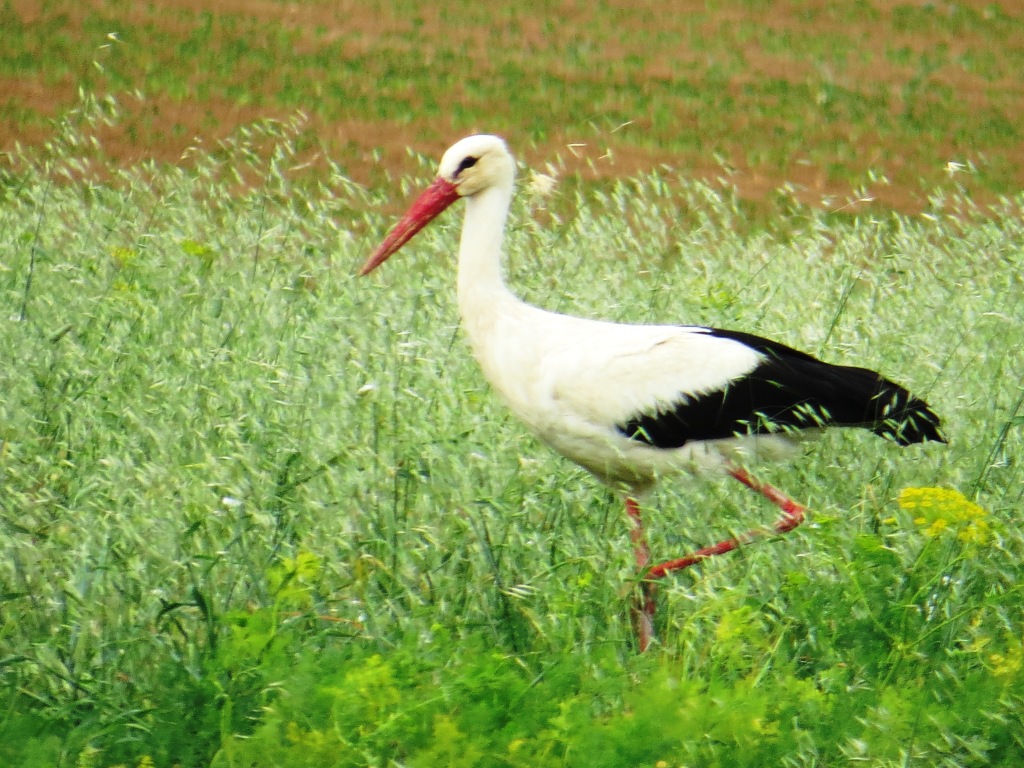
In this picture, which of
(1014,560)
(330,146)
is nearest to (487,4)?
(330,146)

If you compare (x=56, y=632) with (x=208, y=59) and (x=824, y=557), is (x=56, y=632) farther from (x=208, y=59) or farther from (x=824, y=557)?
(x=208, y=59)

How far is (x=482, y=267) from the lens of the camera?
4461 mm

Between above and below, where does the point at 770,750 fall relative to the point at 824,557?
below

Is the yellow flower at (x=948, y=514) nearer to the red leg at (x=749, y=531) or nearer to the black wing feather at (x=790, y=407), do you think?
the red leg at (x=749, y=531)

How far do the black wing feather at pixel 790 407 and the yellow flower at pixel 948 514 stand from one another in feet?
3.12

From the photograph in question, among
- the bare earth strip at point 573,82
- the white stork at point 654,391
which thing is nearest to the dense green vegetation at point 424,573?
the white stork at point 654,391

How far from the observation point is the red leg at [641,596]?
12.0 feet

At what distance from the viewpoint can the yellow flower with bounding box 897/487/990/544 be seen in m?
3.16

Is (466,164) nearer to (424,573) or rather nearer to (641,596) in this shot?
(424,573)

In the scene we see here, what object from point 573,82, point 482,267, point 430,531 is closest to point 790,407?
point 482,267

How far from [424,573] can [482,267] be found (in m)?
1.15

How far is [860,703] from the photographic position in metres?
3.10

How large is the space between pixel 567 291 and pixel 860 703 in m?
3.27

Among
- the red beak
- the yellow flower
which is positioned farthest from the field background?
the red beak
